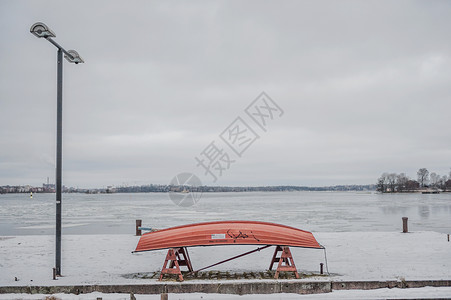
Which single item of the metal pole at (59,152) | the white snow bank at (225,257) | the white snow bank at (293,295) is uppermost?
the metal pole at (59,152)

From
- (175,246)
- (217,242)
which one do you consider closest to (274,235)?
(217,242)

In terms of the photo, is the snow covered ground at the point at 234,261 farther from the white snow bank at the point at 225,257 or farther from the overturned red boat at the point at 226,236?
the overturned red boat at the point at 226,236

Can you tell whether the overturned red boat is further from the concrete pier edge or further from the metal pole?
the metal pole

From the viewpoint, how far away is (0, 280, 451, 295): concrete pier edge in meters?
6.82

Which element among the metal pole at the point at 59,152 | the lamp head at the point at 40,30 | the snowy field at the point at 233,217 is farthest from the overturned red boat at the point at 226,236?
the snowy field at the point at 233,217

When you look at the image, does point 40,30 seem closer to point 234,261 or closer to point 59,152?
point 59,152

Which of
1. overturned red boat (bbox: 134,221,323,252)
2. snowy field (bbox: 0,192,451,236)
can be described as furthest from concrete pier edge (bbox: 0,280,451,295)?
snowy field (bbox: 0,192,451,236)

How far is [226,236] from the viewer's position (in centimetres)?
768

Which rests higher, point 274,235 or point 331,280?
point 274,235

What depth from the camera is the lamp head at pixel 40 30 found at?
743cm

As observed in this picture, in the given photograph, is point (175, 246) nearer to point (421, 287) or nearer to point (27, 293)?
point (27, 293)

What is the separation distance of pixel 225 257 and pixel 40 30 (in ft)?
22.4

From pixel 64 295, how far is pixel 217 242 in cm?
264

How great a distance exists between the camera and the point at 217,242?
759 cm
